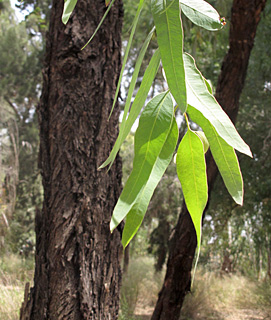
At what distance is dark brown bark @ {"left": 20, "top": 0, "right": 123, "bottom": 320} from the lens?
4.00ft

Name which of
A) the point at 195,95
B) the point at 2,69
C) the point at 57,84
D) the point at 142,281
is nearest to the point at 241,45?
the point at 57,84

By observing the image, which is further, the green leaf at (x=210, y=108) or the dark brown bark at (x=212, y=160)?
the dark brown bark at (x=212, y=160)

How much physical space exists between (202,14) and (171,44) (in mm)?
89

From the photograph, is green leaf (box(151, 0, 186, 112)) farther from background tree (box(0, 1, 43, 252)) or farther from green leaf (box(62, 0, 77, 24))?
background tree (box(0, 1, 43, 252))

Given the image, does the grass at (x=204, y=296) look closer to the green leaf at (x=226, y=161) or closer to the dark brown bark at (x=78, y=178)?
the dark brown bark at (x=78, y=178)

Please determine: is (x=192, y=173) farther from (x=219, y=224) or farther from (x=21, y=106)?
(x=21, y=106)

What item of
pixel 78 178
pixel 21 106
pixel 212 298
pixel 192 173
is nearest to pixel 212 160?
pixel 78 178

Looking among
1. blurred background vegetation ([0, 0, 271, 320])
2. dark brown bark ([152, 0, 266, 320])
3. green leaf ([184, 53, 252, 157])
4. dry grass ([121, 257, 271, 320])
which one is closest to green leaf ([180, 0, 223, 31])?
green leaf ([184, 53, 252, 157])

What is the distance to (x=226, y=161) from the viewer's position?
0.40m

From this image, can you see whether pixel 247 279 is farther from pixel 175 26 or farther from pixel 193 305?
pixel 175 26

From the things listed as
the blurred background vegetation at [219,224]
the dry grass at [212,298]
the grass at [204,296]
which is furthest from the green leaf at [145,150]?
the dry grass at [212,298]

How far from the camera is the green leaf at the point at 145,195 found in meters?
0.37

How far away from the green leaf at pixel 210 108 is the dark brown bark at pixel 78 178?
90 centimetres

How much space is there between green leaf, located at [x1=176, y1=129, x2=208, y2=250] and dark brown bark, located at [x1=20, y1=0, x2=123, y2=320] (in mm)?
864
